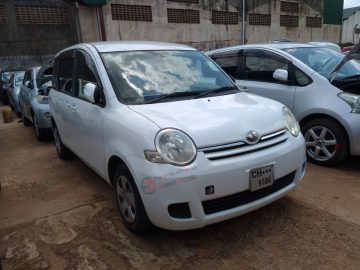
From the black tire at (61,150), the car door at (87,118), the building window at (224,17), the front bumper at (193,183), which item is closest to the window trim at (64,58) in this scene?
the car door at (87,118)

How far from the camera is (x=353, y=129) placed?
4.08 metres

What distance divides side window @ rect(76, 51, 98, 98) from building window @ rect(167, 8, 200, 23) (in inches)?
679

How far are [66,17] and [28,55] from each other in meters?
2.83

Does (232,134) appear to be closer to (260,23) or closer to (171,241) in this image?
(171,241)

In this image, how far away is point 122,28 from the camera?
Answer: 61.0 ft

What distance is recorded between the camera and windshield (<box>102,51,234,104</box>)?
10.8 feet

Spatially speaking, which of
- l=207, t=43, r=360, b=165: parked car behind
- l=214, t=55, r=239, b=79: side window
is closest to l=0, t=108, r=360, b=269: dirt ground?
l=207, t=43, r=360, b=165: parked car behind

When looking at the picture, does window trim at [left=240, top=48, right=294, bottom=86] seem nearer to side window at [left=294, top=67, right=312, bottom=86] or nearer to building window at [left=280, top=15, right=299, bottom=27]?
side window at [left=294, top=67, right=312, bottom=86]

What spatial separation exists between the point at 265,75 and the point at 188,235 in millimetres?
3097

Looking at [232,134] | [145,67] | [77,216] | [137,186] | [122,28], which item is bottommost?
[77,216]

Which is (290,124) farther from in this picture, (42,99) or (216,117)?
(42,99)

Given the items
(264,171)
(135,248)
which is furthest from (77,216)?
(264,171)

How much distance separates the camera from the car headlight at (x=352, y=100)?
410 centimetres

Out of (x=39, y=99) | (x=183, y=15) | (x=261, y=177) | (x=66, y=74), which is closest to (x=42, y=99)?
(x=39, y=99)
